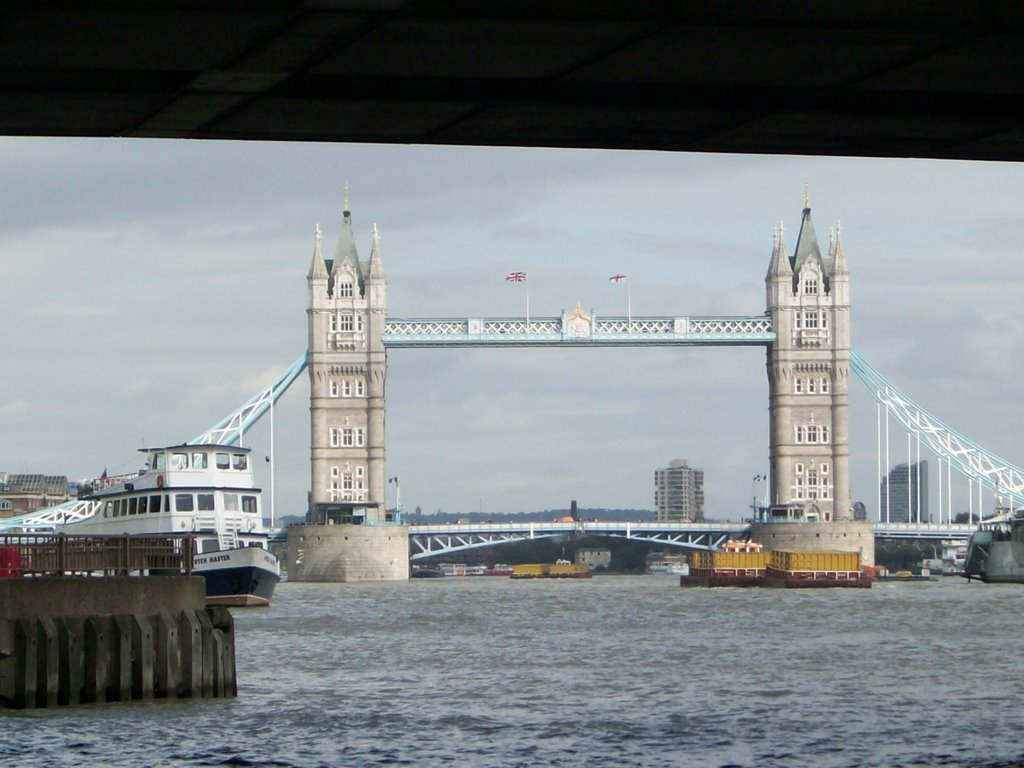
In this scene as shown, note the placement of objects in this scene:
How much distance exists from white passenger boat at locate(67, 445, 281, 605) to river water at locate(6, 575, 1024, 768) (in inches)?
236

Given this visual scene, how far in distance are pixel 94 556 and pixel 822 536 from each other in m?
128

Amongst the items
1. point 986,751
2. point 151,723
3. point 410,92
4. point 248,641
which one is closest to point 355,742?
point 151,723

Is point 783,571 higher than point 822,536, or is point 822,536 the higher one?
point 822,536

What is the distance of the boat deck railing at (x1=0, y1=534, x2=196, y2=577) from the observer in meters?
31.6

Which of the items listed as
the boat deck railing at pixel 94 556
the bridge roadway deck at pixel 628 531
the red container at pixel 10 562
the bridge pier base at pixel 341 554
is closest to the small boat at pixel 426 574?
the bridge roadway deck at pixel 628 531

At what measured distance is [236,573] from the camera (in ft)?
227

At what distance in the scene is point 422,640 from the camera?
5353 centimetres

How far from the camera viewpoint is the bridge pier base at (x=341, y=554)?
494 ft

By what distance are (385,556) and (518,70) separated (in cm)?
13844

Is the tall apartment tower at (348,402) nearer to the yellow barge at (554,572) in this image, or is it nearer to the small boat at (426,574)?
the yellow barge at (554,572)

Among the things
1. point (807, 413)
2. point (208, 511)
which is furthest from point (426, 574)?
point (208, 511)

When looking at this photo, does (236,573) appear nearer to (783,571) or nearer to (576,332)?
(783,571)

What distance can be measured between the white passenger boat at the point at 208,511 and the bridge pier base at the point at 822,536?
89855 millimetres

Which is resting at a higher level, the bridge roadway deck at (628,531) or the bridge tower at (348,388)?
the bridge tower at (348,388)
